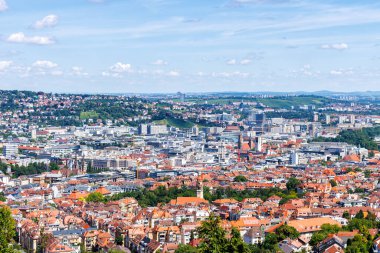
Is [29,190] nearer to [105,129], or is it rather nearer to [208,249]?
[208,249]

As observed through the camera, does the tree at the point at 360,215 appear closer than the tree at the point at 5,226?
No

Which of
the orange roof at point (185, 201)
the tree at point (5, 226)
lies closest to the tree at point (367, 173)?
the orange roof at point (185, 201)

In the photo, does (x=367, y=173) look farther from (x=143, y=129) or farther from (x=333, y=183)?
(x=143, y=129)

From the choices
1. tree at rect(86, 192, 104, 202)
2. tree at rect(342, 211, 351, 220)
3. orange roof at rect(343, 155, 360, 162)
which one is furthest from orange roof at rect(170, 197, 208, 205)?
orange roof at rect(343, 155, 360, 162)

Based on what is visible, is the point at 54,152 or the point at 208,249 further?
the point at 54,152

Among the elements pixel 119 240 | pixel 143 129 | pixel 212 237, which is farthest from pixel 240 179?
pixel 143 129

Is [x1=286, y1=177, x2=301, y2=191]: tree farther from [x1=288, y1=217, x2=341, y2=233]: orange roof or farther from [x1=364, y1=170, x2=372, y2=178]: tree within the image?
[x1=288, y1=217, x2=341, y2=233]: orange roof

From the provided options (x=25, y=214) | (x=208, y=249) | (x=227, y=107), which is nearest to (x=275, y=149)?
(x=25, y=214)

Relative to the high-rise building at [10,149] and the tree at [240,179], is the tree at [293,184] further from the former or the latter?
the high-rise building at [10,149]

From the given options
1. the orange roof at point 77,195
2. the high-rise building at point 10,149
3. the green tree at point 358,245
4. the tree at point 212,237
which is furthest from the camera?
the high-rise building at point 10,149
